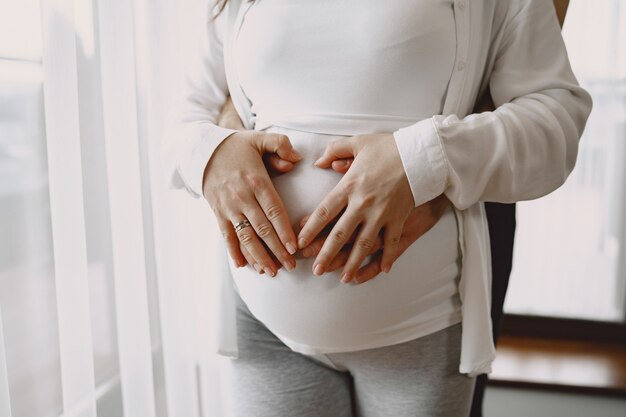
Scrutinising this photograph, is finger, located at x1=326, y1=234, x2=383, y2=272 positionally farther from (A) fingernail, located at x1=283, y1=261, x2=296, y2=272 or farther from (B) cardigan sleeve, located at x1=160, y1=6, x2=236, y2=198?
(B) cardigan sleeve, located at x1=160, y1=6, x2=236, y2=198

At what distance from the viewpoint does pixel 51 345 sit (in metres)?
1.02

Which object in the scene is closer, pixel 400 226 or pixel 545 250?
pixel 400 226

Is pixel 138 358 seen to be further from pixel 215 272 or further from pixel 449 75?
pixel 449 75

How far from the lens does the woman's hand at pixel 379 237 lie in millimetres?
717

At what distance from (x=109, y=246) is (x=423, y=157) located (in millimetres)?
769

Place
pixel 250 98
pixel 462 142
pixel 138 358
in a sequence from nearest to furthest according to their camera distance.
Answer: pixel 462 142 < pixel 250 98 < pixel 138 358

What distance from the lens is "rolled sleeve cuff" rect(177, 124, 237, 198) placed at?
2.59 ft

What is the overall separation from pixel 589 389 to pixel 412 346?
172cm

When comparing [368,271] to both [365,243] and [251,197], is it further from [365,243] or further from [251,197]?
[251,197]

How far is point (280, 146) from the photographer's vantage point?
75 centimetres

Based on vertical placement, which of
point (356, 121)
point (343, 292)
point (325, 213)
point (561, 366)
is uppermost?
point (356, 121)

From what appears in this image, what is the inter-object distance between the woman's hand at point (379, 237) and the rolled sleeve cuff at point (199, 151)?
0.54ft

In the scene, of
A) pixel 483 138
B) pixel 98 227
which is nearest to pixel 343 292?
pixel 483 138

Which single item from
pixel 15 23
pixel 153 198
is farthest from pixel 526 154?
pixel 153 198
